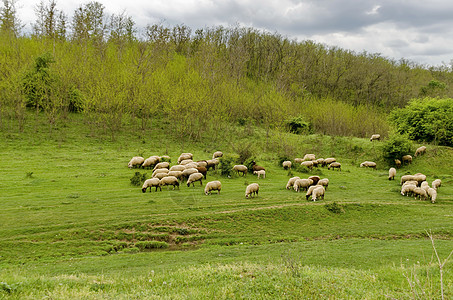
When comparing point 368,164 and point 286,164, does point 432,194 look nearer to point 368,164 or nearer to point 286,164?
point 286,164

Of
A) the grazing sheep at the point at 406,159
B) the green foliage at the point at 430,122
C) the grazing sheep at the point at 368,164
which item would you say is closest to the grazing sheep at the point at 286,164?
the grazing sheep at the point at 368,164

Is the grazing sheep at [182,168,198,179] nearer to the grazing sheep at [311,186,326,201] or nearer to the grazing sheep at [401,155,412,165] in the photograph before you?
the grazing sheep at [311,186,326,201]

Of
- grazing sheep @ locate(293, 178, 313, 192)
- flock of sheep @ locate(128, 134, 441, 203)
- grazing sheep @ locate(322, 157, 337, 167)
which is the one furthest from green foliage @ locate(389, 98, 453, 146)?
grazing sheep @ locate(293, 178, 313, 192)

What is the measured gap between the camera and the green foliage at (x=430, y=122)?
4078 cm

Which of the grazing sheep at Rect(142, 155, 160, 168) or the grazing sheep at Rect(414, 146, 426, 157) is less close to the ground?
the grazing sheep at Rect(414, 146, 426, 157)

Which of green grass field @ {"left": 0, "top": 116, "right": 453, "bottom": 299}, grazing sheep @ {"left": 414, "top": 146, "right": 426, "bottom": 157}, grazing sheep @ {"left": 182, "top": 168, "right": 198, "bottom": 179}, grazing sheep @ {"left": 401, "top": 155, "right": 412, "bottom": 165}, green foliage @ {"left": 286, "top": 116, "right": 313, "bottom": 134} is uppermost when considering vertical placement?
green foliage @ {"left": 286, "top": 116, "right": 313, "bottom": 134}

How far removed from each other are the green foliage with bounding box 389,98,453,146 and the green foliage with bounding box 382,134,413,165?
16.4ft

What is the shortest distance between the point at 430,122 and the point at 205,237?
137ft

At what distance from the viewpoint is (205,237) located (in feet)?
50.9

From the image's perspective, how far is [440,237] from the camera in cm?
1557

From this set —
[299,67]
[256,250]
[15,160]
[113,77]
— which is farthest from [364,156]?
[299,67]

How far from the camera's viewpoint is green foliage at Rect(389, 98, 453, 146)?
134ft

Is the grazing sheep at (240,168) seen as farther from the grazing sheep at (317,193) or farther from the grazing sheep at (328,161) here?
the grazing sheep at (328,161)

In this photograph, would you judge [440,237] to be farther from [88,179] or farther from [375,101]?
[375,101]
